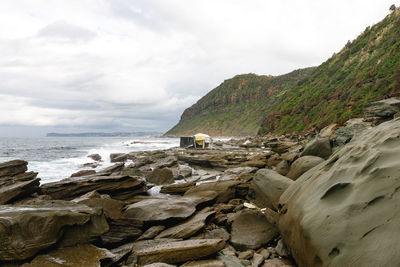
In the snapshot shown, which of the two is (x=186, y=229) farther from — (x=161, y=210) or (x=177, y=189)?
(x=177, y=189)

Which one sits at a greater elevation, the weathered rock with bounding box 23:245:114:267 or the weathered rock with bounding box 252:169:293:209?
the weathered rock with bounding box 252:169:293:209

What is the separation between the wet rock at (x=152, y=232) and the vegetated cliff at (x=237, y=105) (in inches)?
4347

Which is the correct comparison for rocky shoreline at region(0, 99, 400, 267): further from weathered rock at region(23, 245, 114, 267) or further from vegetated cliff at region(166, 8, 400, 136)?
vegetated cliff at region(166, 8, 400, 136)

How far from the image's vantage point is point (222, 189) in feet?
30.2

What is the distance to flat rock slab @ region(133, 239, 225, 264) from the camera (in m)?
4.74

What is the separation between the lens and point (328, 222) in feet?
12.4

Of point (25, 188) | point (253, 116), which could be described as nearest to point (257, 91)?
point (253, 116)

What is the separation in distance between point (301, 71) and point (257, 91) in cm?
2732

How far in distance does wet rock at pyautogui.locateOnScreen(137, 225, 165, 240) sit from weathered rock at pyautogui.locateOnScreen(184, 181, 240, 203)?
3.01 metres

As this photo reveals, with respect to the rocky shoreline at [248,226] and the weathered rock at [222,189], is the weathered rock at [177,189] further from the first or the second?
the rocky shoreline at [248,226]

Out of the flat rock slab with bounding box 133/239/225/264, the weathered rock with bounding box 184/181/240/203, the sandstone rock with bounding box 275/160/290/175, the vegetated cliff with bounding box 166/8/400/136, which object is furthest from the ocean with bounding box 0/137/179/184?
the vegetated cliff with bounding box 166/8/400/136

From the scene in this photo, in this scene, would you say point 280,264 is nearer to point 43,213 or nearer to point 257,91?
point 43,213

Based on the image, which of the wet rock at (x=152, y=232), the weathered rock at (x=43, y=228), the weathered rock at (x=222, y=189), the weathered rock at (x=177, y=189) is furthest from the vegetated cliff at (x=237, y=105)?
the weathered rock at (x=43, y=228)

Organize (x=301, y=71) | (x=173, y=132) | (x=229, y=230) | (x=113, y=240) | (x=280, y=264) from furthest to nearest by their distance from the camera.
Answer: (x=173, y=132) < (x=301, y=71) < (x=229, y=230) < (x=113, y=240) < (x=280, y=264)
